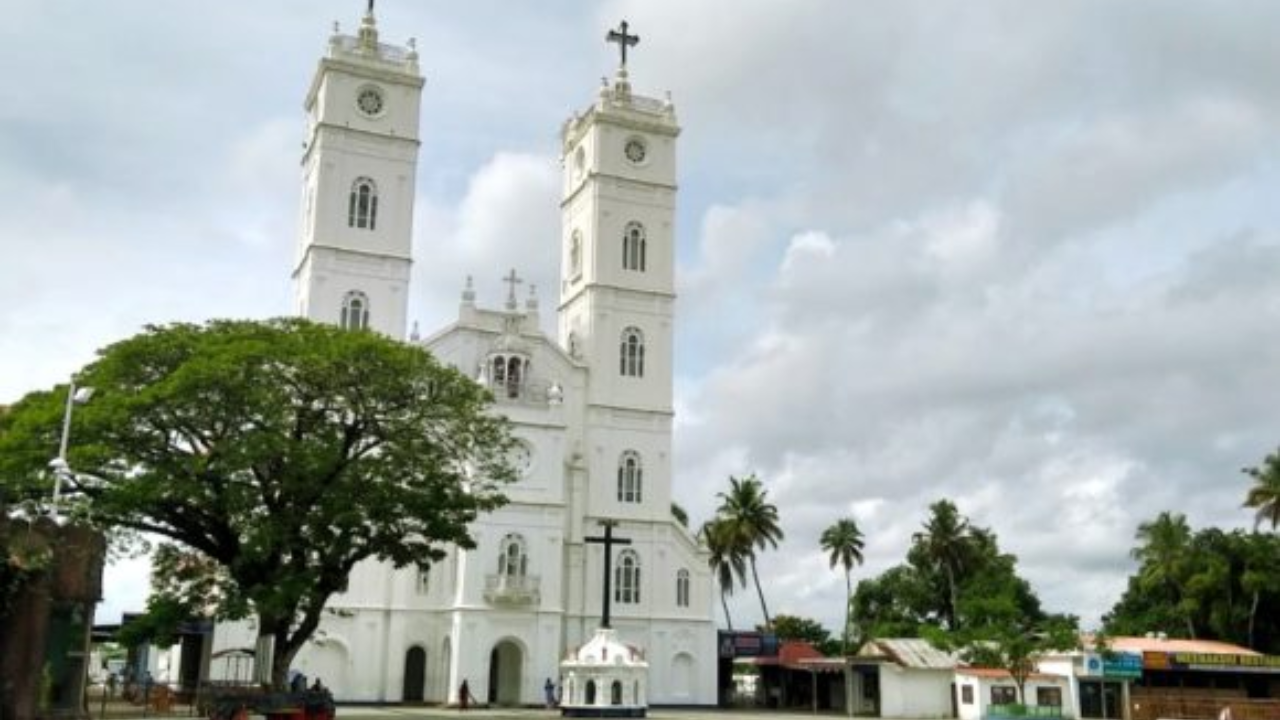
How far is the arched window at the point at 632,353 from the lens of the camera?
58.4 m

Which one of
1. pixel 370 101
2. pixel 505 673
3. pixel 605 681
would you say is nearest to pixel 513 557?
pixel 505 673

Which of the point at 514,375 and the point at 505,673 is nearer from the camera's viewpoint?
the point at 505,673

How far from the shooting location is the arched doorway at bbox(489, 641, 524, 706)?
5341 cm

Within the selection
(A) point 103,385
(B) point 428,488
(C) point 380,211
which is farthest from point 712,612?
(A) point 103,385

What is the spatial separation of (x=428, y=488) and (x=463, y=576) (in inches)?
749

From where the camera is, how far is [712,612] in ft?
187

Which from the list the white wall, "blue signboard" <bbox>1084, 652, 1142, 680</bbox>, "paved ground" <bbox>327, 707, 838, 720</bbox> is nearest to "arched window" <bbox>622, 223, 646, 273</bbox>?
"paved ground" <bbox>327, 707, 838, 720</bbox>

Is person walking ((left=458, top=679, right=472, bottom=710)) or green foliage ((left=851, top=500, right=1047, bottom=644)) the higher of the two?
green foliage ((left=851, top=500, right=1047, bottom=644))

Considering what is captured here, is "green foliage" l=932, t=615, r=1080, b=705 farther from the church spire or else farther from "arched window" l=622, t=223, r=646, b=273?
the church spire

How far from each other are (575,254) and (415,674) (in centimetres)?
2046

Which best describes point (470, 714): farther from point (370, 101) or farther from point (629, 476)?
point (370, 101)

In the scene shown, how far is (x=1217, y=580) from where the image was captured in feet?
192

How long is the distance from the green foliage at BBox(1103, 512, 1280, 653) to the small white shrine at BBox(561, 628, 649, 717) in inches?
1167

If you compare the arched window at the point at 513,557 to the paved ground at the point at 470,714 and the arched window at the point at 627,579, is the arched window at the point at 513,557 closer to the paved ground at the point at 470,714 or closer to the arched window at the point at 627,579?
the arched window at the point at 627,579
